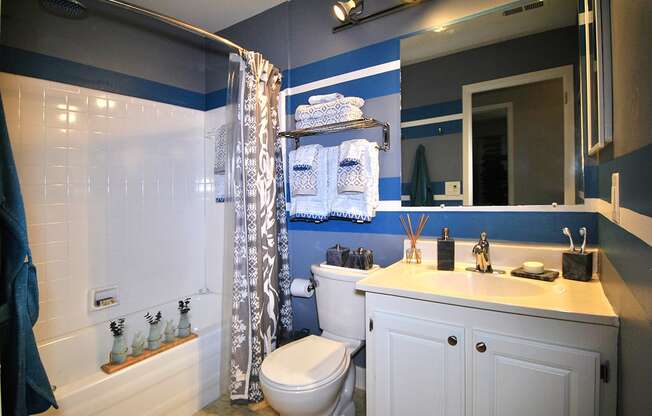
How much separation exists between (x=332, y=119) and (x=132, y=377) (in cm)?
169

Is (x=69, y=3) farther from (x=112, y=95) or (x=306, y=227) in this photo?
(x=306, y=227)

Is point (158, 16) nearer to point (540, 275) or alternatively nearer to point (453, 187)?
point (453, 187)

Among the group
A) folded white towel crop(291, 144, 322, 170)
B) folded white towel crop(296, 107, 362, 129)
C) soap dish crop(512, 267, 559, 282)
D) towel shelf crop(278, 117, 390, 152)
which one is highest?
folded white towel crop(296, 107, 362, 129)

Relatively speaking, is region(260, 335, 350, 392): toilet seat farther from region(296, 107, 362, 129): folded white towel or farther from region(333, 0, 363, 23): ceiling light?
region(333, 0, 363, 23): ceiling light

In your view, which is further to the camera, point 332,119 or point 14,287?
point 332,119

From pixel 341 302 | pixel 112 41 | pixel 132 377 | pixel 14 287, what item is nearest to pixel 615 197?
pixel 341 302

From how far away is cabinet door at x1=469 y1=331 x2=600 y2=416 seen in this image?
0.93 meters

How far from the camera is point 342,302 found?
5.52ft

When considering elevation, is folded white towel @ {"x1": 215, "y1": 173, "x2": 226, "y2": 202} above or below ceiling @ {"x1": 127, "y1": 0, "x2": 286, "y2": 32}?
below

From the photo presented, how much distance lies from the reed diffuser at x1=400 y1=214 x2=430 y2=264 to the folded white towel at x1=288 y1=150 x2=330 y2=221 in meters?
0.47

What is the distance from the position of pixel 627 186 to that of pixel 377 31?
1543 millimetres

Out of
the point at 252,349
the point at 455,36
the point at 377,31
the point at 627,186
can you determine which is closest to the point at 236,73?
the point at 377,31

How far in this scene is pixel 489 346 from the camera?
1065 millimetres

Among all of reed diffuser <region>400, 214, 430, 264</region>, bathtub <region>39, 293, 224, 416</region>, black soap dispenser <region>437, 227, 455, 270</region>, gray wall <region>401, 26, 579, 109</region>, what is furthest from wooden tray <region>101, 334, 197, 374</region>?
gray wall <region>401, 26, 579, 109</region>
